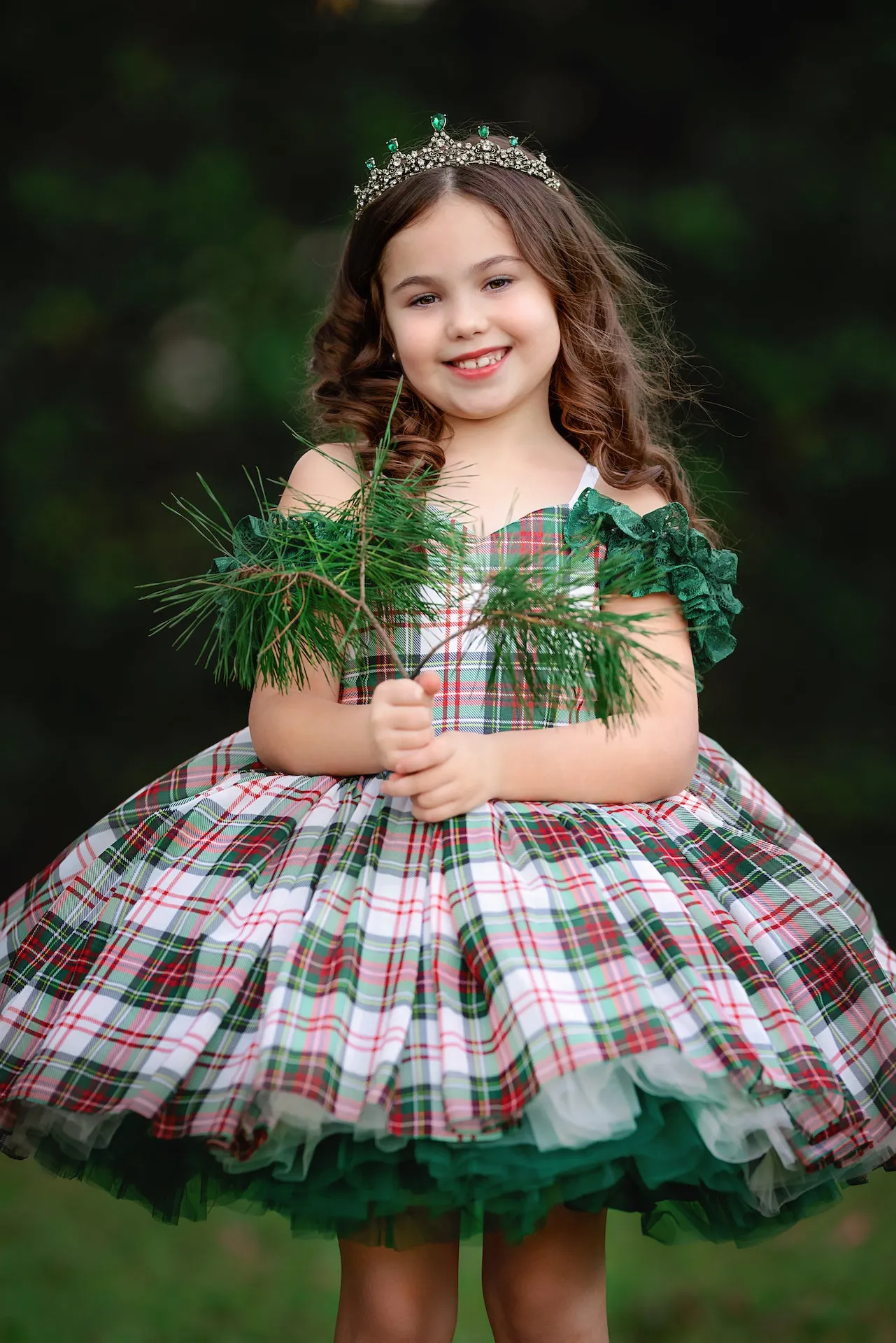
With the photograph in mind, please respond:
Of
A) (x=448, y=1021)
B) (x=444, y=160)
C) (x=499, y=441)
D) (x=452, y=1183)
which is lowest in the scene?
(x=452, y=1183)

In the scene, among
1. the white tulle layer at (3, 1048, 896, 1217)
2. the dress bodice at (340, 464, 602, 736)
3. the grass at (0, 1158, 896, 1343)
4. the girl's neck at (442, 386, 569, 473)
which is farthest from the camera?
the grass at (0, 1158, 896, 1343)

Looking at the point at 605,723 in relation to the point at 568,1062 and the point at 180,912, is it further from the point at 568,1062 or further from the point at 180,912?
the point at 180,912

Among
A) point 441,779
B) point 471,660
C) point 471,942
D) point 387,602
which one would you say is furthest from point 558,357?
point 471,942

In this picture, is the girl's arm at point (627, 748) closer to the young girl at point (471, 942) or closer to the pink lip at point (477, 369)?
the young girl at point (471, 942)

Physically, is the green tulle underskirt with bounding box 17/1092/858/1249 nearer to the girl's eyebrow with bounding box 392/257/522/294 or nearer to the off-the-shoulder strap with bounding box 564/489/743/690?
the off-the-shoulder strap with bounding box 564/489/743/690

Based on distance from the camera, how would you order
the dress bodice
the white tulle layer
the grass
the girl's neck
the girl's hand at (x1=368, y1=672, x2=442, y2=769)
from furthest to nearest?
the grass → the girl's neck → the dress bodice → the girl's hand at (x1=368, y1=672, x2=442, y2=769) → the white tulle layer

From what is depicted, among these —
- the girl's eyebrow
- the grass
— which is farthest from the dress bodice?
the grass

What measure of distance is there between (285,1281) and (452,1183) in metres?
1.46

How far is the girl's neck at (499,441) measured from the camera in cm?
158

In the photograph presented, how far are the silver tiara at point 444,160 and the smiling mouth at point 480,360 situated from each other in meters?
0.23

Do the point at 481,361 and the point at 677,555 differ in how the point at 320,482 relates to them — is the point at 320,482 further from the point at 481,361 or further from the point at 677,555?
the point at 677,555

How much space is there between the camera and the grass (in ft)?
7.11

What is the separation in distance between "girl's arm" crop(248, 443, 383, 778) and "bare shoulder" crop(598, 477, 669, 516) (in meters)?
0.30

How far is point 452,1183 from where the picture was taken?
3.61 ft
